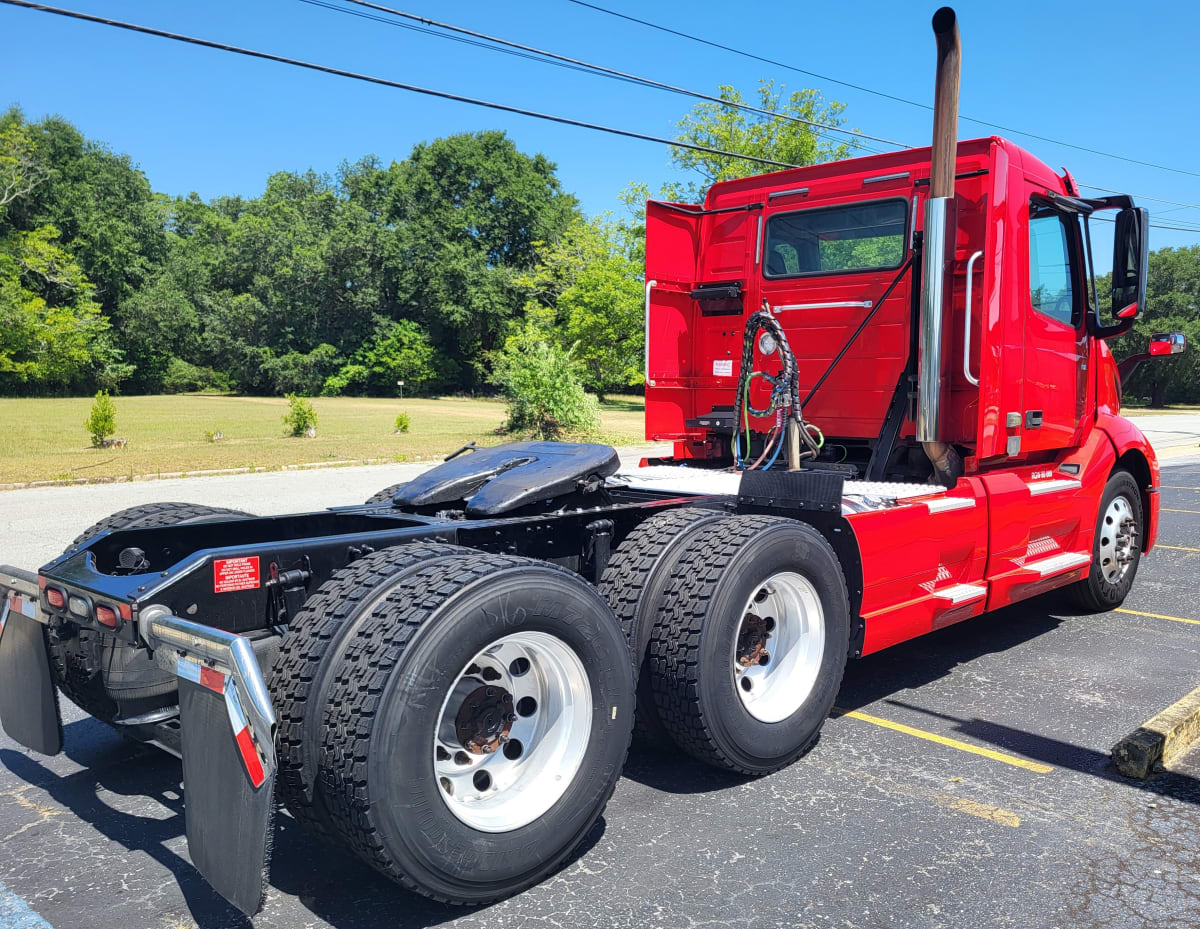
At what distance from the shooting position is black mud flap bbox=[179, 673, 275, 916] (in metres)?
2.35

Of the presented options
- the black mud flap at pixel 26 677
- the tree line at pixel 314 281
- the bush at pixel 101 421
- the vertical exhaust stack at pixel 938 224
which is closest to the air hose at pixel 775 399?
the vertical exhaust stack at pixel 938 224

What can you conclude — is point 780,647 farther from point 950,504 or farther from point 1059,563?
point 1059,563

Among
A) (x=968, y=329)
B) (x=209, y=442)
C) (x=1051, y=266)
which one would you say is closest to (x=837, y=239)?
(x=968, y=329)

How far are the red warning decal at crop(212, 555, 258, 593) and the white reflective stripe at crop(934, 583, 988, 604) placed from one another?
10.9ft

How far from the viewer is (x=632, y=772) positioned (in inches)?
155

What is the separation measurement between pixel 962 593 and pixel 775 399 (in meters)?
1.45

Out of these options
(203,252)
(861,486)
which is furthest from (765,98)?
(203,252)

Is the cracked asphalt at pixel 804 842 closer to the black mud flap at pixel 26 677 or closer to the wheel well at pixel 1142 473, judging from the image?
the black mud flap at pixel 26 677

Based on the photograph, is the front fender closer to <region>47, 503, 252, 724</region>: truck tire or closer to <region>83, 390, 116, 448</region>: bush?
<region>47, 503, 252, 724</region>: truck tire

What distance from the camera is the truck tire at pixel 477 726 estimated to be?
2.55 metres

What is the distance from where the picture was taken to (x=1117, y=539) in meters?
6.61

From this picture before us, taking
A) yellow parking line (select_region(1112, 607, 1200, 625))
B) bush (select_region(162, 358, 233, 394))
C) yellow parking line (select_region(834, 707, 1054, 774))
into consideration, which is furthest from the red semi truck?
bush (select_region(162, 358, 233, 394))

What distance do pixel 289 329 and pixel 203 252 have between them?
62.5 ft

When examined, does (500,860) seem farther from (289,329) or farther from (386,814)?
(289,329)
